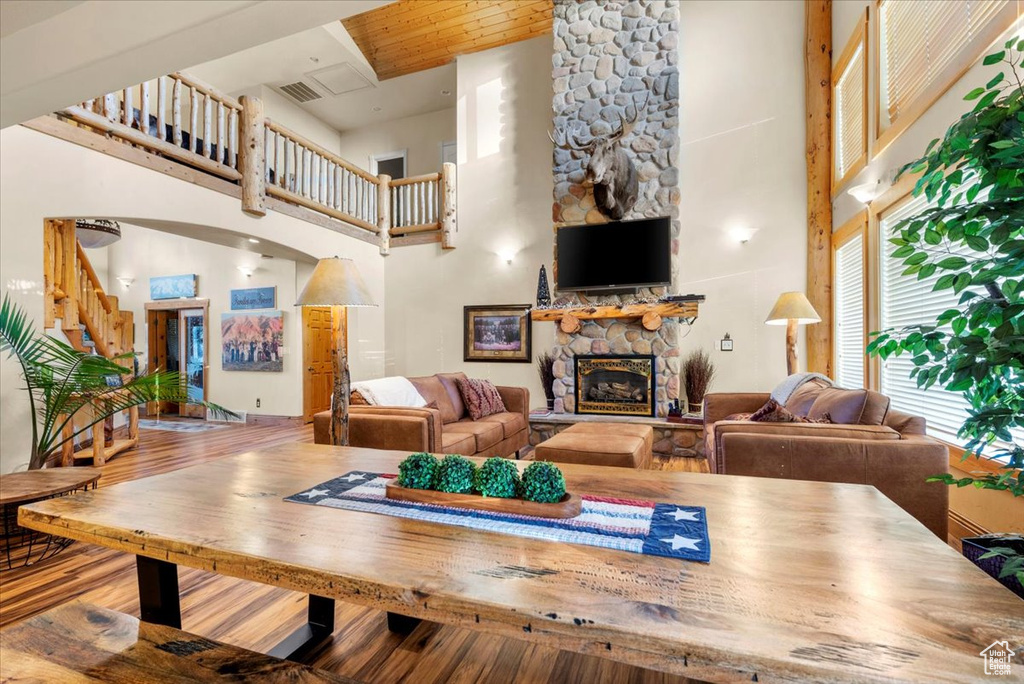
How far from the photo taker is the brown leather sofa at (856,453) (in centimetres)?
207

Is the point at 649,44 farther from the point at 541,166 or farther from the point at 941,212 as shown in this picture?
the point at 941,212

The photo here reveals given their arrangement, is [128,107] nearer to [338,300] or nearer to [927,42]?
[338,300]

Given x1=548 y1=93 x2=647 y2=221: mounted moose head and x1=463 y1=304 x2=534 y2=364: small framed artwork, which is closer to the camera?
x1=548 y1=93 x2=647 y2=221: mounted moose head

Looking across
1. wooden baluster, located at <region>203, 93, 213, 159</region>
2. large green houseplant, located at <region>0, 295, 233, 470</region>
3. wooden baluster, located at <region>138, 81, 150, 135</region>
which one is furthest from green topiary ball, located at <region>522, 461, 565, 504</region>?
wooden baluster, located at <region>203, 93, 213, 159</region>

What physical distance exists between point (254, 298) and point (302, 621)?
20.2 feet

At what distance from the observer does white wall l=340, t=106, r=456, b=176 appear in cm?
783

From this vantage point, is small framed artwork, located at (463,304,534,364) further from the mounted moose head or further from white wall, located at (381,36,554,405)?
the mounted moose head

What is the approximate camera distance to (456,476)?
1.27m

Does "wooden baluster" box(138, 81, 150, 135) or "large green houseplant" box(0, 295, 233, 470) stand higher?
"wooden baluster" box(138, 81, 150, 135)

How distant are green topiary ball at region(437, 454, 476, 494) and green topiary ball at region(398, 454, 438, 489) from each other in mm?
23

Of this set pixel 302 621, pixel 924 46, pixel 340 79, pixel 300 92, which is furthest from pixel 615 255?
pixel 300 92

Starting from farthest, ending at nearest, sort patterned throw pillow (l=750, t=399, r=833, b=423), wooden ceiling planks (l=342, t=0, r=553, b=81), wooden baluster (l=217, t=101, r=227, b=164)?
wooden ceiling planks (l=342, t=0, r=553, b=81)
wooden baluster (l=217, t=101, r=227, b=164)
patterned throw pillow (l=750, t=399, r=833, b=423)

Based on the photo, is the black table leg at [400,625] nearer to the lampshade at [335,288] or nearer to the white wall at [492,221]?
the lampshade at [335,288]

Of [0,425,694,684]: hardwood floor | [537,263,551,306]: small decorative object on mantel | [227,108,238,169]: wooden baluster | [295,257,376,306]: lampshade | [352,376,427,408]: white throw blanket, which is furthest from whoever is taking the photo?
[537,263,551,306]: small decorative object on mantel
